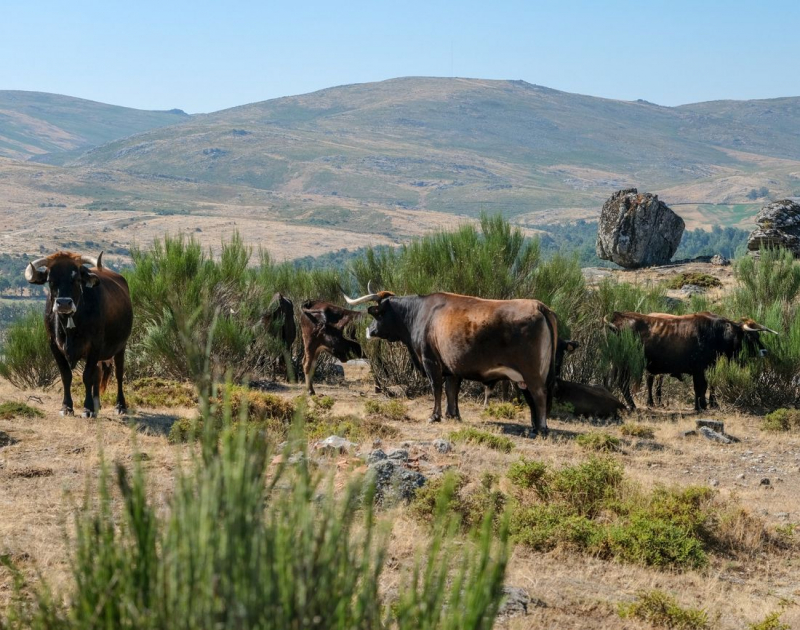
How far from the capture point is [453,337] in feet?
42.4

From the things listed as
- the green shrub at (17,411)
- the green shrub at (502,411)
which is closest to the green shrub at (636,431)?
the green shrub at (502,411)

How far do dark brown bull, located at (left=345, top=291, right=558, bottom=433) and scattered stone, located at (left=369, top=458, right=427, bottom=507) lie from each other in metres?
3.96

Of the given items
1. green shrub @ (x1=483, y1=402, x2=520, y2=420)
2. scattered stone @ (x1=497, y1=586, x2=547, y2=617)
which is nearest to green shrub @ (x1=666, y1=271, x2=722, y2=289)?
green shrub @ (x1=483, y1=402, x2=520, y2=420)

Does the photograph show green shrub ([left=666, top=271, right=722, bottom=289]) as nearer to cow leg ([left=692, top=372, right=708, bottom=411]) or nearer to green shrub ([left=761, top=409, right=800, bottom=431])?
cow leg ([left=692, top=372, right=708, bottom=411])

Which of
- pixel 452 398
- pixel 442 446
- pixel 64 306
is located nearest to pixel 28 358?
pixel 64 306

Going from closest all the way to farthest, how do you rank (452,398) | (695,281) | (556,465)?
1. (556,465)
2. (452,398)
3. (695,281)

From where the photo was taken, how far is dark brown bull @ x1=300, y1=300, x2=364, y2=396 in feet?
54.6

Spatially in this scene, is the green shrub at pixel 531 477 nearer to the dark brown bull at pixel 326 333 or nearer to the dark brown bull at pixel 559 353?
the dark brown bull at pixel 559 353

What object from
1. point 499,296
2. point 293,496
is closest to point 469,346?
point 499,296

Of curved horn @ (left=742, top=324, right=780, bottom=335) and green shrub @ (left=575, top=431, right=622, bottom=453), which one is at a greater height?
curved horn @ (left=742, top=324, right=780, bottom=335)

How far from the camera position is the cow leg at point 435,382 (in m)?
13.3

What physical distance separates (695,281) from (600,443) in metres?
19.3

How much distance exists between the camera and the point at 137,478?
3064 millimetres

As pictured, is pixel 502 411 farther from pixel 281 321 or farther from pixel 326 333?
pixel 281 321
